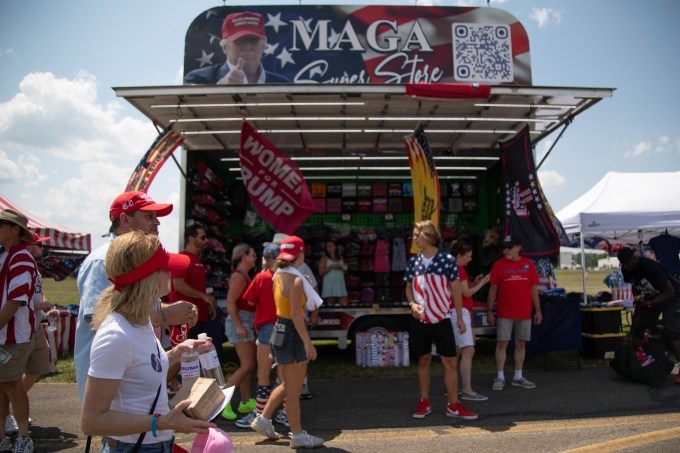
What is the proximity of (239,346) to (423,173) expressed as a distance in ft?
14.8

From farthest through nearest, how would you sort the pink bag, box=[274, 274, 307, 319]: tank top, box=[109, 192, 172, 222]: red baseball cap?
box=[274, 274, 307, 319]: tank top < box=[109, 192, 172, 222]: red baseball cap < the pink bag

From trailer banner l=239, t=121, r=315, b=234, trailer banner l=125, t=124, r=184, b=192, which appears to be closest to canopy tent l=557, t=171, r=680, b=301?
trailer banner l=239, t=121, r=315, b=234

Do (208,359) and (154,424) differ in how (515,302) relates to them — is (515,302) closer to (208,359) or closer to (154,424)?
(208,359)

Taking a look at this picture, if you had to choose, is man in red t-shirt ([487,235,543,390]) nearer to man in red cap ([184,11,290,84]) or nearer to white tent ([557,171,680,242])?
white tent ([557,171,680,242])

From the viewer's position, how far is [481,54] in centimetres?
999

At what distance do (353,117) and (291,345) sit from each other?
5.91 metres

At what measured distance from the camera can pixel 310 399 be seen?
6453mm

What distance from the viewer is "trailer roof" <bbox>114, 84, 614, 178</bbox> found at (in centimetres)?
805

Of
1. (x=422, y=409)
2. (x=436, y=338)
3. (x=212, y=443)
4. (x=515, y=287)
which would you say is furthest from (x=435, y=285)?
(x=212, y=443)

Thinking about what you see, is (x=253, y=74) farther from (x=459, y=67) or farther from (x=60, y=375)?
(x=60, y=375)

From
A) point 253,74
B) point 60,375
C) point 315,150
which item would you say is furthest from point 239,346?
point 315,150

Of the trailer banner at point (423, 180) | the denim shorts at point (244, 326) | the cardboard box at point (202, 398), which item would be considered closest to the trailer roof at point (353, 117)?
the trailer banner at point (423, 180)

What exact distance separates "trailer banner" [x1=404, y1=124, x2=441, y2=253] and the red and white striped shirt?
571cm

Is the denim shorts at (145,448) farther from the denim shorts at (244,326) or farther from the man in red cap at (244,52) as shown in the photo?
the man in red cap at (244,52)
